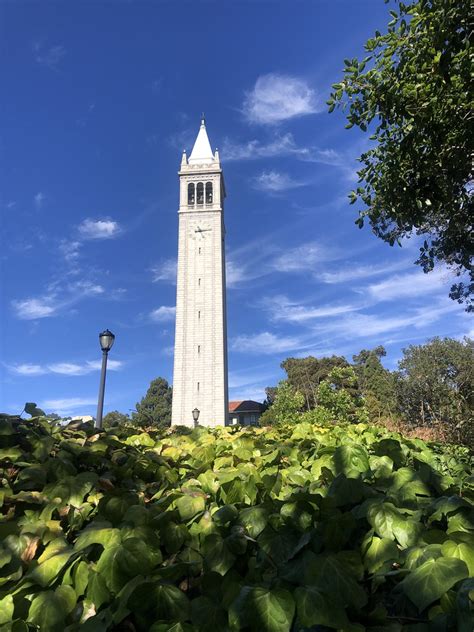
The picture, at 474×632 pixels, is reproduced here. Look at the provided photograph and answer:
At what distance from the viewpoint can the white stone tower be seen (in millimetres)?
38094

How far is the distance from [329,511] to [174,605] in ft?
2.07

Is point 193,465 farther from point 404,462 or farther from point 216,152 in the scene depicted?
point 216,152

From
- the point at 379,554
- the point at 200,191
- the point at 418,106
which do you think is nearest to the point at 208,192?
the point at 200,191

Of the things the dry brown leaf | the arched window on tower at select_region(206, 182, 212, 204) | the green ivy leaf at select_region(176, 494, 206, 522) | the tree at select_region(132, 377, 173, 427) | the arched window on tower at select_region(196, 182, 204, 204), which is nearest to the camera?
the dry brown leaf

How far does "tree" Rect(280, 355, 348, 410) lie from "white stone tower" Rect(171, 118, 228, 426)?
14.4m

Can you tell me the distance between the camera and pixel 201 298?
41.1 meters

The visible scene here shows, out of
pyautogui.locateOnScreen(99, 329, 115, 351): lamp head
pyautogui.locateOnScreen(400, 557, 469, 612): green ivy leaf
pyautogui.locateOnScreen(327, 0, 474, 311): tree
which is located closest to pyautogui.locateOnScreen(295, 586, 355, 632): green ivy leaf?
pyautogui.locateOnScreen(400, 557, 469, 612): green ivy leaf

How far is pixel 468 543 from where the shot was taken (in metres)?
1.28

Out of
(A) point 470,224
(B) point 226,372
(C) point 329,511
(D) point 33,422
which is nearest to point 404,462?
(C) point 329,511

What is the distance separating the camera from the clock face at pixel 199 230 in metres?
43.1

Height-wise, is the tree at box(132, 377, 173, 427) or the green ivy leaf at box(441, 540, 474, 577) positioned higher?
the tree at box(132, 377, 173, 427)

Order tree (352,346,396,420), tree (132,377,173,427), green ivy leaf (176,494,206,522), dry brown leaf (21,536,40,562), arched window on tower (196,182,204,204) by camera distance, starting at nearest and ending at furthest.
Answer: dry brown leaf (21,536,40,562) < green ivy leaf (176,494,206,522) < tree (352,346,396,420) < arched window on tower (196,182,204,204) < tree (132,377,173,427)

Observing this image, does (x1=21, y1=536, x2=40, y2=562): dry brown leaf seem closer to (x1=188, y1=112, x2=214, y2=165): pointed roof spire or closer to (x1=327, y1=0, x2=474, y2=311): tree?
(x1=327, y1=0, x2=474, y2=311): tree

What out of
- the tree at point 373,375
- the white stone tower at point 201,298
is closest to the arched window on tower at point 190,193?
the white stone tower at point 201,298
